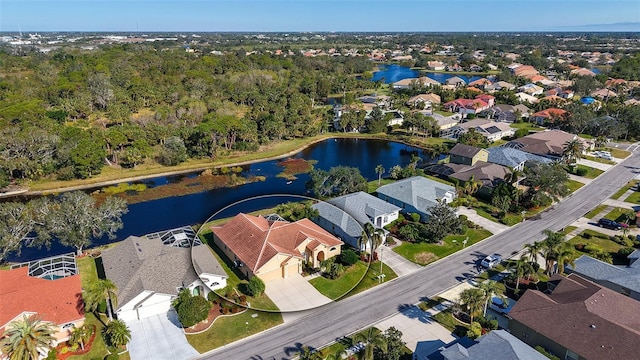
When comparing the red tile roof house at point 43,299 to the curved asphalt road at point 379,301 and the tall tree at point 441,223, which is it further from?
the tall tree at point 441,223

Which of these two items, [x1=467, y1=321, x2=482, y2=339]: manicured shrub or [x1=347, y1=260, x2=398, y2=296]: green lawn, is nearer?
[x1=467, y1=321, x2=482, y2=339]: manicured shrub

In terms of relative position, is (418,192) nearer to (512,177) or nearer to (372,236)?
(512,177)

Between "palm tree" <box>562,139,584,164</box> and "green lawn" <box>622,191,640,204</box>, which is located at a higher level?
"palm tree" <box>562,139,584,164</box>

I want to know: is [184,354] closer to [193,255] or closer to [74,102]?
[193,255]

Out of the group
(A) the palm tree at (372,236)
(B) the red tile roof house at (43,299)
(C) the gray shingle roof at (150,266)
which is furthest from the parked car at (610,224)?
(B) the red tile roof house at (43,299)

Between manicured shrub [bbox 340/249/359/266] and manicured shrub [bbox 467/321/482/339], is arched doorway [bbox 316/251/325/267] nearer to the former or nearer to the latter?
manicured shrub [bbox 340/249/359/266]

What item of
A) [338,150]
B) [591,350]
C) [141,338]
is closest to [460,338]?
[591,350]

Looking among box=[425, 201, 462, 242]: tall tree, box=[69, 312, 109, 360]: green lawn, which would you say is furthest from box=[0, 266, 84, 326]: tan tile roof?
box=[425, 201, 462, 242]: tall tree
